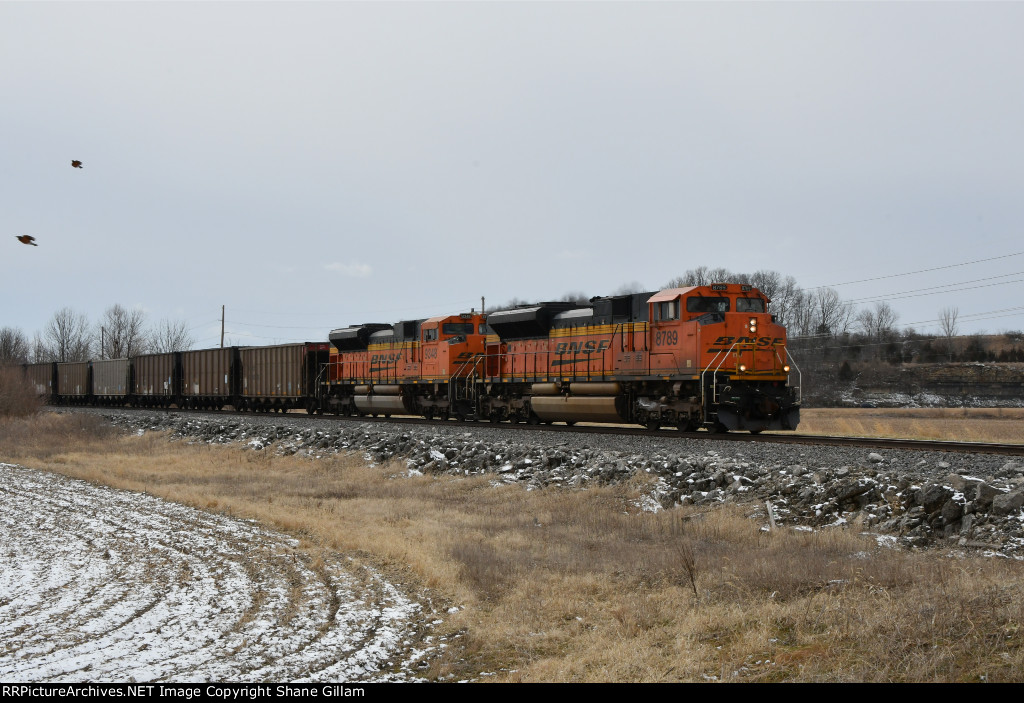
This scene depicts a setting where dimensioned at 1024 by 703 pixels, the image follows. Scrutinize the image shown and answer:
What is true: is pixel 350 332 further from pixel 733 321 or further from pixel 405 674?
pixel 405 674

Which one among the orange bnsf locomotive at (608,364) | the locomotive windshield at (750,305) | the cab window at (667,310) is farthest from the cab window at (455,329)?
the locomotive windshield at (750,305)

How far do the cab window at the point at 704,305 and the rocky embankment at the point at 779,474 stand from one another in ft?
11.9

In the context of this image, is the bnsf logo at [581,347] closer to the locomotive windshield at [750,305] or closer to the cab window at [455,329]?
the locomotive windshield at [750,305]

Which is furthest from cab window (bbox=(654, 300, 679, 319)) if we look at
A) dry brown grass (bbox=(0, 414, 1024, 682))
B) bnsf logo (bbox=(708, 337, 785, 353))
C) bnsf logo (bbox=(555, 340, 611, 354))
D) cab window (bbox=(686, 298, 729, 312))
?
dry brown grass (bbox=(0, 414, 1024, 682))

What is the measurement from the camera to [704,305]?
66.7ft

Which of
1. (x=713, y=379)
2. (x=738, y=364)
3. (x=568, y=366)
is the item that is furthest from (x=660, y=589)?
(x=568, y=366)

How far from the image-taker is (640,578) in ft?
27.8

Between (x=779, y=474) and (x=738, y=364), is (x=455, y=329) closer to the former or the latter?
(x=738, y=364)

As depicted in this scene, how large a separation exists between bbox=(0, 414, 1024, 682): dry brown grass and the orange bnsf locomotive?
6.96 m

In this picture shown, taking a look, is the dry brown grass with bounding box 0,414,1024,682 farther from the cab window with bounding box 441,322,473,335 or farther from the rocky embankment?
the cab window with bounding box 441,322,473,335

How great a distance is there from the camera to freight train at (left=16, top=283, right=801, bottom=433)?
1977cm

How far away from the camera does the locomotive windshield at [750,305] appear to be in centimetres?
2052

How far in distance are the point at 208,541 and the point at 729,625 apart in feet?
22.3

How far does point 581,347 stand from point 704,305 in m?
4.20
